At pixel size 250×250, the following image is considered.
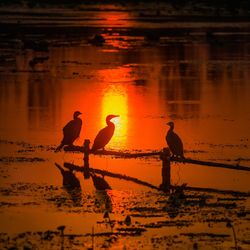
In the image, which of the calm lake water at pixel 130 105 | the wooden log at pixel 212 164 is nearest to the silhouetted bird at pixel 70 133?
the calm lake water at pixel 130 105

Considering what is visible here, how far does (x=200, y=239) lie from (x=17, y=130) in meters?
10.0

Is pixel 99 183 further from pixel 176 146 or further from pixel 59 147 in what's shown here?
pixel 59 147

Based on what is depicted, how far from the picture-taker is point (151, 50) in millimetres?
44969

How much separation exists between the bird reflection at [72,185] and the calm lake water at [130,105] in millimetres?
133

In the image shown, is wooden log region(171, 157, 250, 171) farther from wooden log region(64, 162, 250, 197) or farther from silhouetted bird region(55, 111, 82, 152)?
silhouetted bird region(55, 111, 82, 152)

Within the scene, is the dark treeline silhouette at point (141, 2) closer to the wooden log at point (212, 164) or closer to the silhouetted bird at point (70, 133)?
the silhouetted bird at point (70, 133)

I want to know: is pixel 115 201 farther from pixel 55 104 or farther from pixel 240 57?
pixel 240 57

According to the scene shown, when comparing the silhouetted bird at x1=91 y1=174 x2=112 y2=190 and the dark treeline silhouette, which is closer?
the silhouetted bird at x1=91 y1=174 x2=112 y2=190

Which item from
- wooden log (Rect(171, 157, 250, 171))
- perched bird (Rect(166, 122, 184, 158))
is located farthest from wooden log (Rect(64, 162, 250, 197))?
perched bird (Rect(166, 122, 184, 158))

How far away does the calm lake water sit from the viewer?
1742 centimetres

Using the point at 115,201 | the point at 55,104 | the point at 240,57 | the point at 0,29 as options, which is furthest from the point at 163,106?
the point at 0,29

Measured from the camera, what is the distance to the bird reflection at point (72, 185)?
15008 millimetres

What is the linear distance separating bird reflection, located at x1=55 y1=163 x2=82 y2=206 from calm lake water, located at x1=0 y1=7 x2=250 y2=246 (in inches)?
5.2

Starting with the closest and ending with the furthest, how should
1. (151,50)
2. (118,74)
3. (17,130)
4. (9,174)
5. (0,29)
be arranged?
(9,174)
(17,130)
(118,74)
(151,50)
(0,29)
